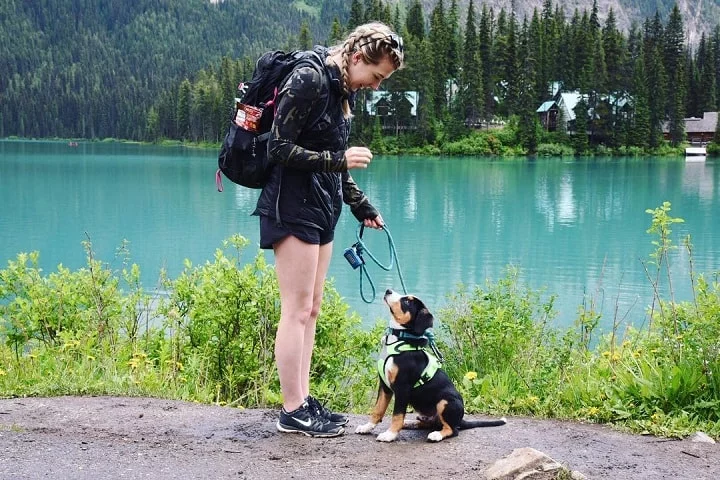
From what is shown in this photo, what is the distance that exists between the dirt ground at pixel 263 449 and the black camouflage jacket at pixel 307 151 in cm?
116

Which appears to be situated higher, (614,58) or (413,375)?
(614,58)

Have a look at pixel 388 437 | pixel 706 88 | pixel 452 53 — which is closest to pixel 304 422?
pixel 388 437

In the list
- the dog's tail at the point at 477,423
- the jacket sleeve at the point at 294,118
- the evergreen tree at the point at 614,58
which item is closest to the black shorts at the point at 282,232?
the jacket sleeve at the point at 294,118

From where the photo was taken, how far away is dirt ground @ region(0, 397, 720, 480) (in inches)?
140

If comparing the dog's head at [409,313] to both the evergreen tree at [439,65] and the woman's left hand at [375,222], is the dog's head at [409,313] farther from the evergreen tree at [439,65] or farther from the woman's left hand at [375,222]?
the evergreen tree at [439,65]

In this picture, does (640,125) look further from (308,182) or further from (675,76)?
(308,182)

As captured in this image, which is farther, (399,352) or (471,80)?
(471,80)

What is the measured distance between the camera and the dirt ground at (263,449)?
3.56 meters

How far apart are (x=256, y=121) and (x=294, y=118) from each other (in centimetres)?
25

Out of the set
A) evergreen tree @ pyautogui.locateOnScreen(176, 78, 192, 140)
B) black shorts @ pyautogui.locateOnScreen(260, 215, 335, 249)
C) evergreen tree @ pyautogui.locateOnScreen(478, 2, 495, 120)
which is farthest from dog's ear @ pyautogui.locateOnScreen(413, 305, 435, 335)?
evergreen tree @ pyautogui.locateOnScreen(176, 78, 192, 140)

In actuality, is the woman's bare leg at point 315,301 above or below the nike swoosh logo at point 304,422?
above

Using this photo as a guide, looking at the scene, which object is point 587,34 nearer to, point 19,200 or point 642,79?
point 642,79

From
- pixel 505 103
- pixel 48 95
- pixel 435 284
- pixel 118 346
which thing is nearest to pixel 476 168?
pixel 505 103

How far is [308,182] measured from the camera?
393 centimetres
